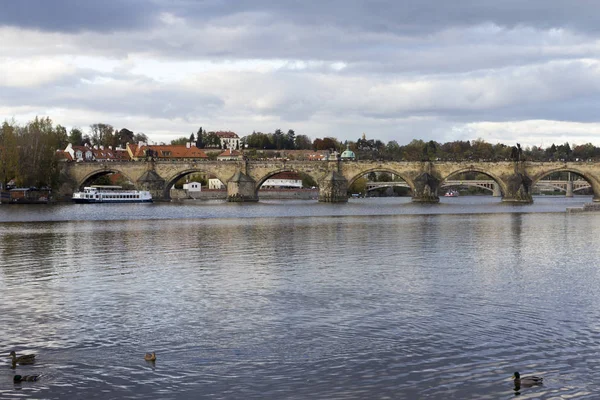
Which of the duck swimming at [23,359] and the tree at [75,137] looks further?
the tree at [75,137]

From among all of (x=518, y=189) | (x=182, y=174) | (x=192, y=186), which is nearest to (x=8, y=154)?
(x=182, y=174)

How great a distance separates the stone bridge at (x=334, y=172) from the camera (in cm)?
11019

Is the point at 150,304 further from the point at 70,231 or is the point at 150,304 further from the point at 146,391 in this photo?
the point at 70,231

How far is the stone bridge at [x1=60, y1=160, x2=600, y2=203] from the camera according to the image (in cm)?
11019

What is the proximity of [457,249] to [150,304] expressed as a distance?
19479mm

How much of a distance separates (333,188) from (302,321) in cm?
9373

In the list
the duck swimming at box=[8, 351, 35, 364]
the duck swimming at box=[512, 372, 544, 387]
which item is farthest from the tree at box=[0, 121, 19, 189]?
the duck swimming at box=[512, 372, 544, 387]

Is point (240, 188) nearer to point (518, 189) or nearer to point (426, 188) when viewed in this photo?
point (426, 188)

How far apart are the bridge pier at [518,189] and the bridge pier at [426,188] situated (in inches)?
388

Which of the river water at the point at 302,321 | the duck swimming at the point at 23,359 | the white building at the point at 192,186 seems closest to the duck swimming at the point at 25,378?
the river water at the point at 302,321

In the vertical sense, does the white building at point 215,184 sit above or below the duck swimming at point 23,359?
above

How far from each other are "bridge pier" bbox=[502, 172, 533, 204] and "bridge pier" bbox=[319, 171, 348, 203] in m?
22.7

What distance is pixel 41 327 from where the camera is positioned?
19531mm

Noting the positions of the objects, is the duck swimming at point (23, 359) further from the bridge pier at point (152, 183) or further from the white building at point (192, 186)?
the white building at point (192, 186)
